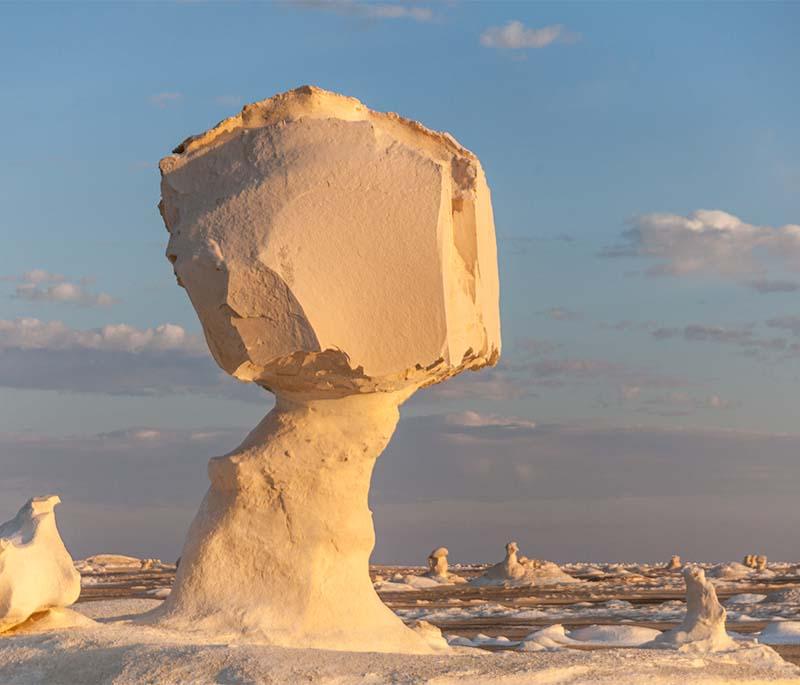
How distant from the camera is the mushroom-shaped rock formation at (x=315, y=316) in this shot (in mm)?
10211

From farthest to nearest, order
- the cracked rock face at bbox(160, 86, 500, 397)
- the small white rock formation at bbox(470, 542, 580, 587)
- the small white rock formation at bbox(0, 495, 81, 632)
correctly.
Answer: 1. the small white rock formation at bbox(470, 542, 580, 587)
2. the cracked rock face at bbox(160, 86, 500, 397)
3. the small white rock formation at bbox(0, 495, 81, 632)

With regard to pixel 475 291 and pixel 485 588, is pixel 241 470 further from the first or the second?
pixel 485 588

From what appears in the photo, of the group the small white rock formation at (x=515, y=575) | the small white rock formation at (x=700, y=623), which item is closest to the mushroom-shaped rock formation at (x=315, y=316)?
the small white rock formation at (x=700, y=623)

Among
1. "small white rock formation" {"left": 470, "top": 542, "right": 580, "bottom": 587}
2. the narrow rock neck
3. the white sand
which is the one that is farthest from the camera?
"small white rock formation" {"left": 470, "top": 542, "right": 580, "bottom": 587}

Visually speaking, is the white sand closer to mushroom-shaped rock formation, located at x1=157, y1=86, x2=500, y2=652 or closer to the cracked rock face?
mushroom-shaped rock formation, located at x1=157, y1=86, x2=500, y2=652

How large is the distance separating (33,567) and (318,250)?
10.4ft

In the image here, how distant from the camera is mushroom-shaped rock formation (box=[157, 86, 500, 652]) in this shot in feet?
33.5

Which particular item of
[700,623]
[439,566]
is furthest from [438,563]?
[700,623]

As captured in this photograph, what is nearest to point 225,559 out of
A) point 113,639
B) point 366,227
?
point 113,639

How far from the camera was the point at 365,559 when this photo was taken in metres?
11.3

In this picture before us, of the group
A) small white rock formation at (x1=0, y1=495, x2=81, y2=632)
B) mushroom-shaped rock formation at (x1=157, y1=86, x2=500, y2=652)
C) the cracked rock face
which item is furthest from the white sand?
the cracked rock face

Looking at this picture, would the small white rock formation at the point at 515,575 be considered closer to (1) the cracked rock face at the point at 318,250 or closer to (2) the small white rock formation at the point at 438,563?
(2) the small white rock formation at the point at 438,563

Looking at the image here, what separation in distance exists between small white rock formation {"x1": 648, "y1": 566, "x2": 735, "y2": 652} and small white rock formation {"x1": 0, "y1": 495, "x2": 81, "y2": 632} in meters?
7.04

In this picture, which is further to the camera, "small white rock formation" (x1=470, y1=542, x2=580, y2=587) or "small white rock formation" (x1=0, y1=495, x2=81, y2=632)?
"small white rock formation" (x1=470, y1=542, x2=580, y2=587)
